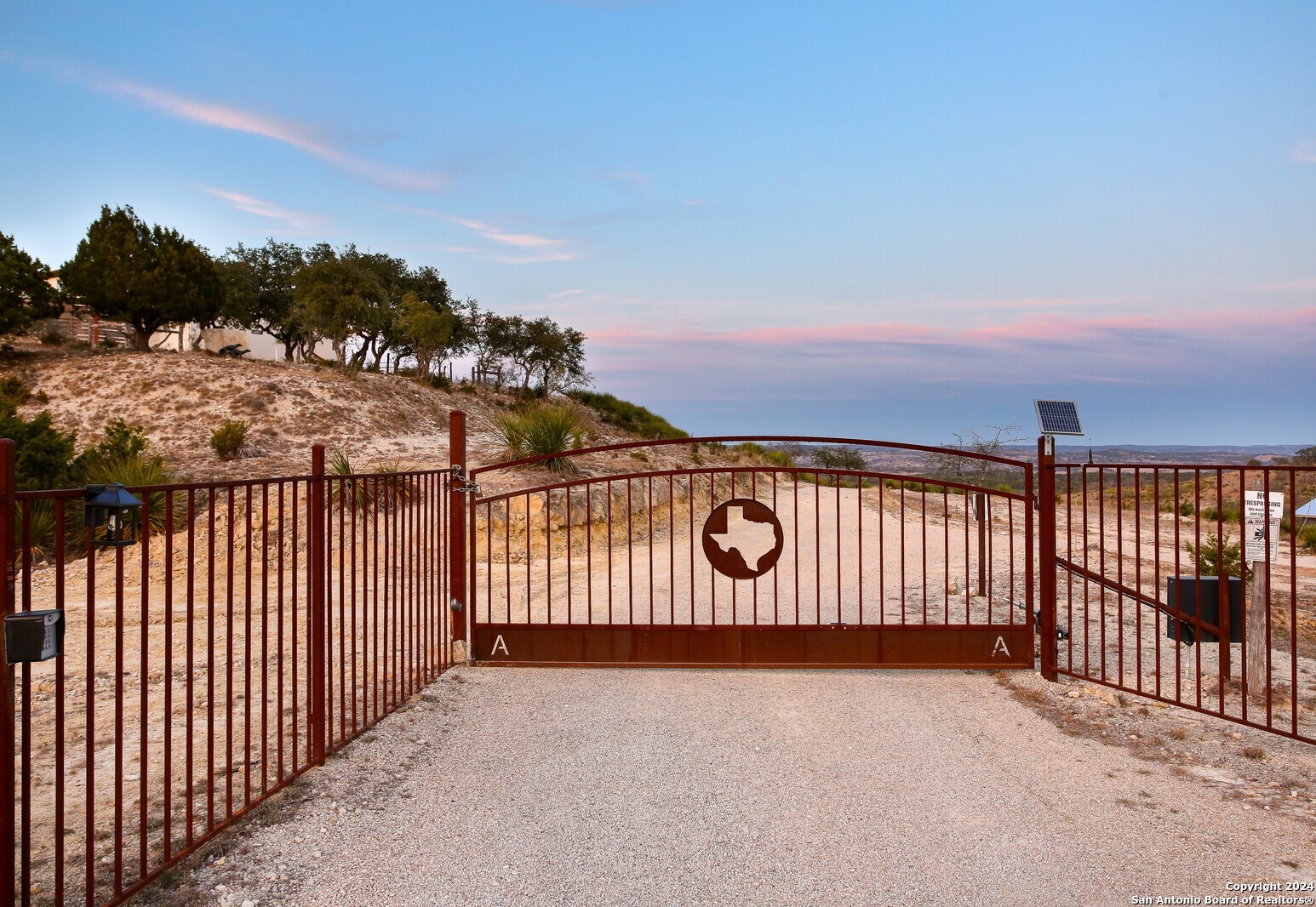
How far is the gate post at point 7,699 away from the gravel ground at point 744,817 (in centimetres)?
88

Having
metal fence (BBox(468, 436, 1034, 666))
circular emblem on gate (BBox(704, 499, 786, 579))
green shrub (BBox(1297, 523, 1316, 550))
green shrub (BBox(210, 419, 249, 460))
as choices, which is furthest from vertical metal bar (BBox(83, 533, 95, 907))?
green shrub (BBox(1297, 523, 1316, 550))

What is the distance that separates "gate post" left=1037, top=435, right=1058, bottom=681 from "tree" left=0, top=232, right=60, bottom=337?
119 ft

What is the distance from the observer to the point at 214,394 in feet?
84.7

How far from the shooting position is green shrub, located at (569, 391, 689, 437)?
34.8 metres

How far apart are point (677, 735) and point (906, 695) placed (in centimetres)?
198

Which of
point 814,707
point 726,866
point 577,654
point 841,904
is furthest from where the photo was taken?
point 577,654

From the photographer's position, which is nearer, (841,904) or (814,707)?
(841,904)

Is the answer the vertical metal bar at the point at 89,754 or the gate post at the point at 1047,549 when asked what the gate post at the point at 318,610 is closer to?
the vertical metal bar at the point at 89,754

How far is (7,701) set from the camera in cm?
263

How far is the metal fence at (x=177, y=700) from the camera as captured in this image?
291cm

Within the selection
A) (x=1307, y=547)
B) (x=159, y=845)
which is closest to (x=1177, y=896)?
(x=159, y=845)

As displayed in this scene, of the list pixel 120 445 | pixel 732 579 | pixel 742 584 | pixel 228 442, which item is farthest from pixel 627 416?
pixel 732 579

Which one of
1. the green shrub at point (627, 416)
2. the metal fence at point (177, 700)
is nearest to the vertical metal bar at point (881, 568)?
the metal fence at point (177, 700)

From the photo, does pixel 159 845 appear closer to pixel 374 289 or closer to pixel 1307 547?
pixel 1307 547
